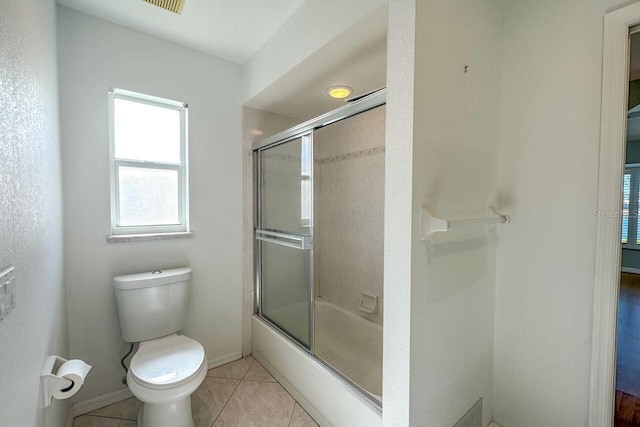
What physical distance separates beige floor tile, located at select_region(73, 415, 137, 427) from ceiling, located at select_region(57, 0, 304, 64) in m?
2.48

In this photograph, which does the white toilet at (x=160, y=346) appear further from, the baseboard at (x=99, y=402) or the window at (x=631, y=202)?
the window at (x=631, y=202)

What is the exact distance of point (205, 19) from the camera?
5.52ft

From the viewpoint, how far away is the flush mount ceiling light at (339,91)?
192cm

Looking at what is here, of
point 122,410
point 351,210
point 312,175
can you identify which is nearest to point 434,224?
point 312,175

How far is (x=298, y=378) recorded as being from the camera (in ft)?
5.79

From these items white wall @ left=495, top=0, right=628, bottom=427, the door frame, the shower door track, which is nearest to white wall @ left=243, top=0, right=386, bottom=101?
the shower door track

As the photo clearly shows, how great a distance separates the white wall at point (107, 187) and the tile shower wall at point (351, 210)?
2.52 ft

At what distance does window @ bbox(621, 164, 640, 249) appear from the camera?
1.21 meters

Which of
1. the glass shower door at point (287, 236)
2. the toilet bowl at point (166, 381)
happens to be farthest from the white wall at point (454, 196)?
the toilet bowl at point (166, 381)

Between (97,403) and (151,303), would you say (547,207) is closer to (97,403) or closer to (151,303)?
(151,303)

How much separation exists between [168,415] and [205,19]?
2.32 metres

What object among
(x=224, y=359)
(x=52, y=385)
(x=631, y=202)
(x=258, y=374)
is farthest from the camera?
(x=224, y=359)

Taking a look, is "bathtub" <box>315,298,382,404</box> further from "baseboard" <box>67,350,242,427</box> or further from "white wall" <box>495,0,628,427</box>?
"baseboard" <box>67,350,242,427</box>

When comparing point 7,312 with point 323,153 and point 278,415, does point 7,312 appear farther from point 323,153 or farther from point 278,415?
point 323,153
